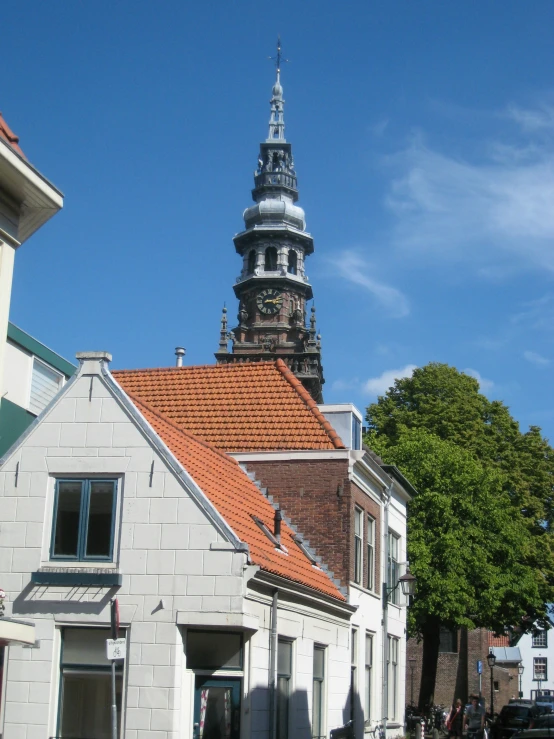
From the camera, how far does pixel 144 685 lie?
15664mm

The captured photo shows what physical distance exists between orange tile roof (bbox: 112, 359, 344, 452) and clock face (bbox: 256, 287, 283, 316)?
6577cm

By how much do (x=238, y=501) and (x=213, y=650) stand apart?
130 inches

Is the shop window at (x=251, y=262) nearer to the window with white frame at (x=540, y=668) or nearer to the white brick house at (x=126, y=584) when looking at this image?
the window with white frame at (x=540, y=668)

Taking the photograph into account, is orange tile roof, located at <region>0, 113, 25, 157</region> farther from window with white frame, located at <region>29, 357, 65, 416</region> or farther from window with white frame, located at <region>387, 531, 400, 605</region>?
window with white frame, located at <region>387, 531, 400, 605</region>

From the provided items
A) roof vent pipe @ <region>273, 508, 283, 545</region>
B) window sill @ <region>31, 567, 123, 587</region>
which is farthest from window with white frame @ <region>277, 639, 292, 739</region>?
window sill @ <region>31, 567, 123, 587</region>

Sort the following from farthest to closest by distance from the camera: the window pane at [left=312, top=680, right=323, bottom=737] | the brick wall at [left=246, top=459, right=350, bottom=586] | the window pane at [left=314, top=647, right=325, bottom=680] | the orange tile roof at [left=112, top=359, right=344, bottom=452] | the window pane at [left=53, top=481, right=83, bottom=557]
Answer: the orange tile roof at [left=112, top=359, right=344, bottom=452], the brick wall at [left=246, top=459, right=350, bottom=586], the window pane at [left=314, top=647, right=325, bottom=680], the window pane at [left=312, top=680, right=323, bottom=737], the window pane at [left=53, top=481, right=83, bottom=557]

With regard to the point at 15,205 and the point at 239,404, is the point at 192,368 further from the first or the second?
the point at 15,205

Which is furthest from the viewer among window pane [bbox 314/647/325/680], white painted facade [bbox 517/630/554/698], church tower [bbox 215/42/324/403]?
church tower [bbox 215/42/324/403]

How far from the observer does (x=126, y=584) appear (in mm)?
16266

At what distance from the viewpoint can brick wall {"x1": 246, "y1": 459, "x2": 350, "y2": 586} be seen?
21.3 metres

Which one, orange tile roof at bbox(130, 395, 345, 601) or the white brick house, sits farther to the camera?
orange tile roof at bbox(130, 395, 345, 601)

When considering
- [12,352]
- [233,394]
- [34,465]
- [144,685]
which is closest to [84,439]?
[34,465]

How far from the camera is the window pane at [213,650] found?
16.2 metres

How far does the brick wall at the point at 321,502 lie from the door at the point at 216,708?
17.5 feet
